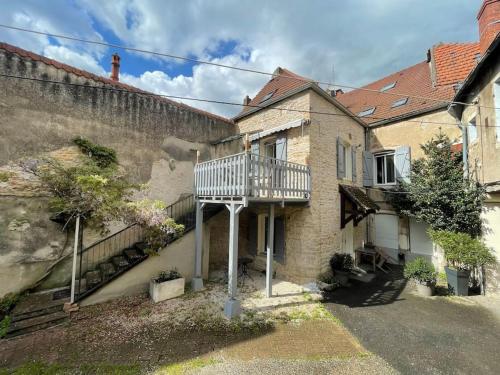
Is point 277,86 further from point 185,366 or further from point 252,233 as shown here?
point 185,366

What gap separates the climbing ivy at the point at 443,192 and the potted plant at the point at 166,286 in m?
9.41

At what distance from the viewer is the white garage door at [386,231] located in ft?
35.7

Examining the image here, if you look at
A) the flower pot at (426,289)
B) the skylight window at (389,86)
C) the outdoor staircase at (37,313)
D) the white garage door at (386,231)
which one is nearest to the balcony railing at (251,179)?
the outdoor staircase at (37,313)

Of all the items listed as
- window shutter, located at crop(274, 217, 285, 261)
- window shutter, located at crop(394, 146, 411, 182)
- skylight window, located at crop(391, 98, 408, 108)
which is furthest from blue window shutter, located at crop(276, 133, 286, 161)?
skylight window, located at crop(391, 98, 408, 108)

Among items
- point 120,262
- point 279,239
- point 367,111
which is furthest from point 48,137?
point 367,111

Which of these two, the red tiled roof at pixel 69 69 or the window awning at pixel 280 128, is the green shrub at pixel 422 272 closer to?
the window awning at pixel 280 128

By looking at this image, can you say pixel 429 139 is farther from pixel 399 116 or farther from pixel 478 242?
pixel 478 242

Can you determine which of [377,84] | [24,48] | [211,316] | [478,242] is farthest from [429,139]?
[24,48]

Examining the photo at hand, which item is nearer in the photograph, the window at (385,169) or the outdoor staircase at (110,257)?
the outdoor staircase at (110,257)

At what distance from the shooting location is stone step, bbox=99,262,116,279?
6339mm

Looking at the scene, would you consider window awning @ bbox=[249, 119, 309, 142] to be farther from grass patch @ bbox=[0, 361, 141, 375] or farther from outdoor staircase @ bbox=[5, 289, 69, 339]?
outdoor staircase @ bbox=[5, 289, 69, 339]

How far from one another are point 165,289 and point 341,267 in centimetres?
581

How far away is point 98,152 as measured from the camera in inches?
267

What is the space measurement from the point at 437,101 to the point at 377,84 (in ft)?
22.6
